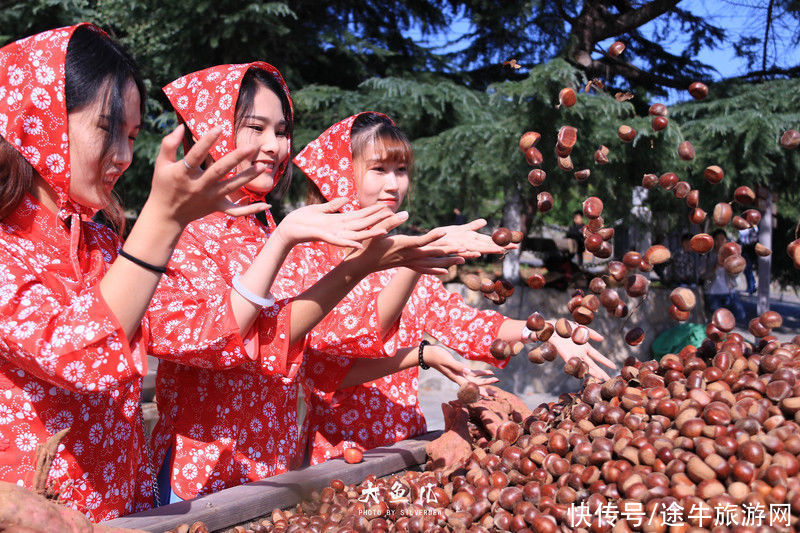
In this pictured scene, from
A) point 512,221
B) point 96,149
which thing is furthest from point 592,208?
point 512,221

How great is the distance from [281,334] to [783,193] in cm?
622

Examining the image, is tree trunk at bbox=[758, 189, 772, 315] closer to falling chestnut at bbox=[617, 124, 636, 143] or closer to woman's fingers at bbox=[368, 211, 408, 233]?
falling chestnut at bbox=[617, 124, 636, 143]

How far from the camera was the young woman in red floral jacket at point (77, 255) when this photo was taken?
1.21 metres

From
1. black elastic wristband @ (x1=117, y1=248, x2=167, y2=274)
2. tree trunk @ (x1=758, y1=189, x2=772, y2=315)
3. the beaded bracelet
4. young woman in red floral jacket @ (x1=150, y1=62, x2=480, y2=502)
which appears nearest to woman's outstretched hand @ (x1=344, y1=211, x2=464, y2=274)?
young woman in red floral jacket @ (x1=150, y1=62, x2=480, y2=502)

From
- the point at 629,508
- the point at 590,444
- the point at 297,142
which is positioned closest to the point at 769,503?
the point at 629,508

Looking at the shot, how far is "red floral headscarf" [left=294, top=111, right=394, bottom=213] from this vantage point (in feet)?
7.98

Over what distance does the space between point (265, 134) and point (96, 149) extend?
658 millimetres

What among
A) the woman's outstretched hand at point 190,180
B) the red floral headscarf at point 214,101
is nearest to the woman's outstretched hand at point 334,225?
the woman's outstretched hand at point 190,180

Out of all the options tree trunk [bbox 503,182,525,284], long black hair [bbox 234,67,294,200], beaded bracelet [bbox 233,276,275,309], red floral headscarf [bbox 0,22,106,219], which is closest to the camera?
red floral headscarf [bbox 0,22,106,219]

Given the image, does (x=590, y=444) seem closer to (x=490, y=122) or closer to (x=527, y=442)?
(x=527, y=442)

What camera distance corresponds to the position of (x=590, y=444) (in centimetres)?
167

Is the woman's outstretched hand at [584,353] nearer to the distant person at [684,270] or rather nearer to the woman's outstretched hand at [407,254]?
the woman's outstretched hand at [407,254]

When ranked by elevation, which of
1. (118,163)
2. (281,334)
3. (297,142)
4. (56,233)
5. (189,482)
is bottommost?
(189,482)

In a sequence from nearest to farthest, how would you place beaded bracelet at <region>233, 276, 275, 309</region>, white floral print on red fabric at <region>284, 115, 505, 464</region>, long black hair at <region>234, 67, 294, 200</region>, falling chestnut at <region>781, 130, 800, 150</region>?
1. beaded bracelet at <region>233, 276, 275, 309</region>
2. falling chestnut at <region>781, 130, 800, 150</region>
3. long black hair at <region>234, 67, 294, 200</region>
4. white floral print on red fabric at <region>284, 115, 505, 464</region>
